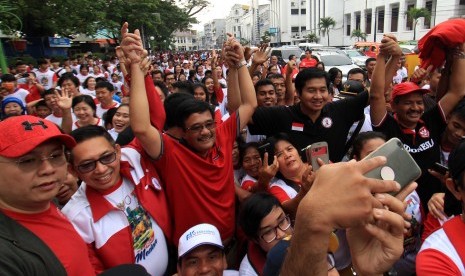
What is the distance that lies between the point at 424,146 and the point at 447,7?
128 feet

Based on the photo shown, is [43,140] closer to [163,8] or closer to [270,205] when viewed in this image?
[270,205]

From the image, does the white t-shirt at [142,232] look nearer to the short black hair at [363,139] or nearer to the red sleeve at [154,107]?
the red sleeve at [154,107]

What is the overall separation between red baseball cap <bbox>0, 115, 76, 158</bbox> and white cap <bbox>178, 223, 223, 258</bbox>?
86 cm

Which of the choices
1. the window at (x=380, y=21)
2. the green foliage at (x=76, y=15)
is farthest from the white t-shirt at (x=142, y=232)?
the window at (x=380, y=21)

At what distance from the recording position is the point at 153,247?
77.2 inches

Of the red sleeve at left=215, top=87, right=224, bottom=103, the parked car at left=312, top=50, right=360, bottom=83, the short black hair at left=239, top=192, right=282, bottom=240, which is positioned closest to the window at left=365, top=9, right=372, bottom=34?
the parked car at left=312, top=50, right=360, bottom=83

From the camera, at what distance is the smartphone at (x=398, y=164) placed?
939 millimetres

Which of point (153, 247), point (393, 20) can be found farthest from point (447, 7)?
point (153, 247)

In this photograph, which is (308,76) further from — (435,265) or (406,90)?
(435,265)

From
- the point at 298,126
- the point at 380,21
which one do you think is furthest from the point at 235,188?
the point at 380,21

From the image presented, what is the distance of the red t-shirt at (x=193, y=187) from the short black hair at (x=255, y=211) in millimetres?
250

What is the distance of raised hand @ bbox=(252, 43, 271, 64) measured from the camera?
11.3 ft

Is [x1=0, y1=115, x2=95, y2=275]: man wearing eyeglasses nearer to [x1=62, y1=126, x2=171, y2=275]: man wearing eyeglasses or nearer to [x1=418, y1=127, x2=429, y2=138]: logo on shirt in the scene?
[x1=62, y1=126, x2=171, y2=275]: man wearing eyeglasses

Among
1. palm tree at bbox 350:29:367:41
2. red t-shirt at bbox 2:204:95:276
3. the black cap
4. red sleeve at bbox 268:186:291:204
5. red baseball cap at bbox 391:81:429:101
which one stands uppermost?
palm tree at bbox 350:29:367:41
